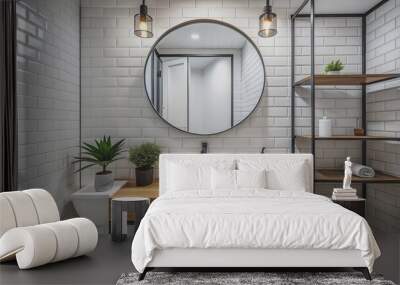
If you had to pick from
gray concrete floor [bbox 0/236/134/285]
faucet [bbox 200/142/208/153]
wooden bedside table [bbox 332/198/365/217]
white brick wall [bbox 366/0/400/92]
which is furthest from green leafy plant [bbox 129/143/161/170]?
white brick wall [bbox 366/0/400/92]

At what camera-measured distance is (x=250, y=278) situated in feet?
10.4

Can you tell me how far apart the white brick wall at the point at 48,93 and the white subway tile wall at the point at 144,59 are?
0.24 m

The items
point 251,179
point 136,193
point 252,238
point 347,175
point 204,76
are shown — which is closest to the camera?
point 252,238

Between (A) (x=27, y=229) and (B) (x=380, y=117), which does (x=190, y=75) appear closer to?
(B) (x=380, y=117)

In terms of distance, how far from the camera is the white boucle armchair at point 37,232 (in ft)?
10.8

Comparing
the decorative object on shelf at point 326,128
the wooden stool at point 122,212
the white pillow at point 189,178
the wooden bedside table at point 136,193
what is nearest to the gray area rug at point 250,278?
the wooden stool at point 122,212

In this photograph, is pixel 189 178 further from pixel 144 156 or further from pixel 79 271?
pixel 79 271

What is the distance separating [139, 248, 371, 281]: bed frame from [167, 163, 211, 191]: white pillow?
3.80 ft

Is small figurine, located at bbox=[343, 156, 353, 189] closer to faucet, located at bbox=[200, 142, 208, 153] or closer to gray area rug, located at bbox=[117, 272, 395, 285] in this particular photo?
gray area rug, located at bbox=[117, 272, 395, 285]

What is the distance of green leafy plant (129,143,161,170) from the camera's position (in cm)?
496

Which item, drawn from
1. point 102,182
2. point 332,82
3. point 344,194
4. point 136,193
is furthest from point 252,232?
point 332,82

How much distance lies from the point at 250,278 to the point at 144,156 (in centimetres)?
219

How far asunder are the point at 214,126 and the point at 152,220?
2.28m

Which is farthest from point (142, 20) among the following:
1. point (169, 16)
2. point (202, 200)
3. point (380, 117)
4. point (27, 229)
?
point (380, 117)
